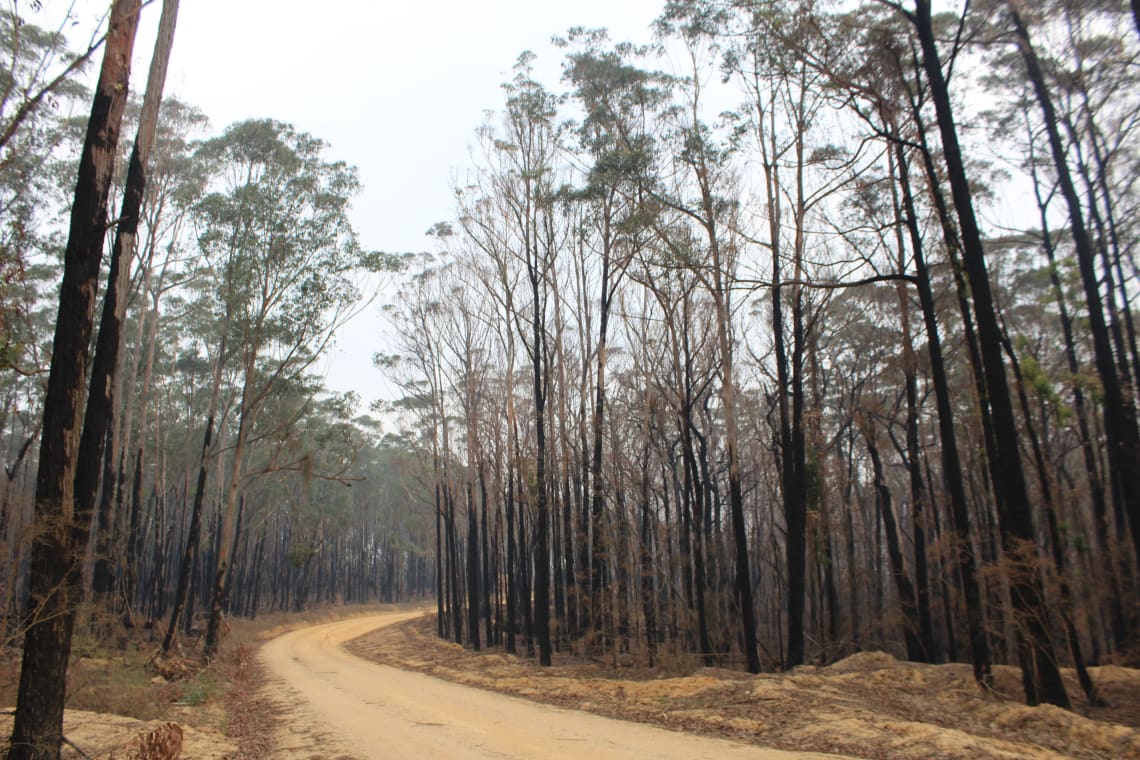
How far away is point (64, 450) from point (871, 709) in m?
9.36

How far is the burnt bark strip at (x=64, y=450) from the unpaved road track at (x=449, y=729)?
2447mm

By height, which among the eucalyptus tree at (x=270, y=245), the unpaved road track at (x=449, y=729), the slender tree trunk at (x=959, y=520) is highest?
Answer: the eucalyptus tree at (x=270, y=245)

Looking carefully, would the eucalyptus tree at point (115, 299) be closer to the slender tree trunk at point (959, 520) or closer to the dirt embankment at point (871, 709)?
the dirt embankment at point (871, 709)

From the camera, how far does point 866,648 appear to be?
2136 centimetres

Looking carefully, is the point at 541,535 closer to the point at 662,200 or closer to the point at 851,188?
the point at 662,200

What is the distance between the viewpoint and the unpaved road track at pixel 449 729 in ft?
22.7

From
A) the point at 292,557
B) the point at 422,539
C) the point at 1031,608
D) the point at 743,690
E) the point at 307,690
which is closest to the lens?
the point at 1031,608

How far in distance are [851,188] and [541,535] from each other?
34.8ft

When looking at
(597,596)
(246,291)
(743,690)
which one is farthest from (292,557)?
(743,690)

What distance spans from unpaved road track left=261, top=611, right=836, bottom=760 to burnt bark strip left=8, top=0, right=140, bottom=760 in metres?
2.45

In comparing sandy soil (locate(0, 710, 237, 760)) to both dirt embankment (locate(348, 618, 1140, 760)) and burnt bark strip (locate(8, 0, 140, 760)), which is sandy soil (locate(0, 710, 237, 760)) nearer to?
burnt bark strip (locate(8, 0, 140, 760))

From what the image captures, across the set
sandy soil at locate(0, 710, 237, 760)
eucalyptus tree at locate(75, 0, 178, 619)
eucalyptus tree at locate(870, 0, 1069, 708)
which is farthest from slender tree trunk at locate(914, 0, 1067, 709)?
eucalyptus tree at locate(75, 0, 178, 619)

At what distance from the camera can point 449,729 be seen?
27.5 feet

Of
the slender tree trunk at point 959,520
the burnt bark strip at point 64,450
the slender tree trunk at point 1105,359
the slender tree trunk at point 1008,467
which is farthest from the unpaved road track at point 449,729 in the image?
the slender tree trunk at point 1105,359
